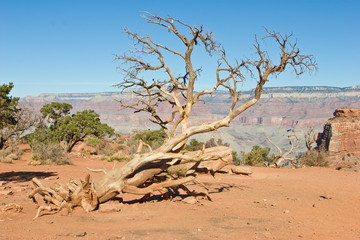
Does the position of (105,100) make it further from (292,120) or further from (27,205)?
(27,205)

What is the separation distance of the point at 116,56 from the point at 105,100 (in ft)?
627

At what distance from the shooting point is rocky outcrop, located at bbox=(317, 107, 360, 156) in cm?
6956

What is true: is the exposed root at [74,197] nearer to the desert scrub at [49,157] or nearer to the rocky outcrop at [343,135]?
the desert scrub at [49,157]

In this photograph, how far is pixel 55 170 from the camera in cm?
1580

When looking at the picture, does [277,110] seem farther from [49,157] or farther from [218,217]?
[218,217]

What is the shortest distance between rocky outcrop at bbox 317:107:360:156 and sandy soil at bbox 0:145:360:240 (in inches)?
2454

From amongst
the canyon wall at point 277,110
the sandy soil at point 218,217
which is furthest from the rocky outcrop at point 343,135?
the canyon wall at point 277,110

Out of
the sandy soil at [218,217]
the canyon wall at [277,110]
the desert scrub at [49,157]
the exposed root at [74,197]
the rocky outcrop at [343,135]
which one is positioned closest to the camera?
the sandy soil at [218,217]

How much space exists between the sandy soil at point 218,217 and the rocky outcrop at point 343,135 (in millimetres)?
62329

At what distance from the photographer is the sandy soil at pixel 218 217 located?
20.4 ft

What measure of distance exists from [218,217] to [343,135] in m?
70.6

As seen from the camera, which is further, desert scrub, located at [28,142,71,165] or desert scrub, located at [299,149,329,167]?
desert scrub, located at [299,149,329,167]

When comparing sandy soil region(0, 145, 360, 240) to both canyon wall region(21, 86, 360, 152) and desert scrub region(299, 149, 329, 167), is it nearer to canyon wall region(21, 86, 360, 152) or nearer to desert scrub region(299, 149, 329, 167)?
desert scrub region(299, 149, 329, 167)

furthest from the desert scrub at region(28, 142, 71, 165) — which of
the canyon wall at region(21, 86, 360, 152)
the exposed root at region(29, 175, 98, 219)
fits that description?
the canyon wall at region(21, 86, 360, 152)
